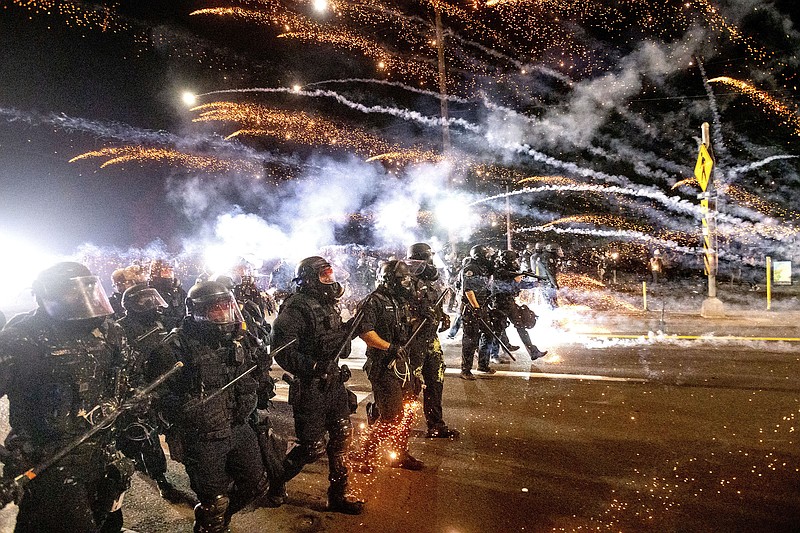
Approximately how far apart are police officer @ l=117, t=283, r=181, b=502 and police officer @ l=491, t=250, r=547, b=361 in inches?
197

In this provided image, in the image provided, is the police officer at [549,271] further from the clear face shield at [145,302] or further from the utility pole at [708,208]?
the clear face shield at [145,302]

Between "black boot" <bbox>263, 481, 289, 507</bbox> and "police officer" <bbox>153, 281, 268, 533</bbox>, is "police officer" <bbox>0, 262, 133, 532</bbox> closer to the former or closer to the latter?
"police officer" <bbox>153, 281, 268, 533</bbox>

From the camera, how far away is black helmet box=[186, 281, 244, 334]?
10.8ft

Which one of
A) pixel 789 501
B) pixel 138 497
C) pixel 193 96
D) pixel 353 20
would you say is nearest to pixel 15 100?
pixel 193 96

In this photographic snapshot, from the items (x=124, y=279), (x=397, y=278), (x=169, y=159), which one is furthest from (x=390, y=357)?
(x=169, y=159)

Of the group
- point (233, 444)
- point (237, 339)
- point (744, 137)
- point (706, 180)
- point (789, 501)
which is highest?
point (744, 137)

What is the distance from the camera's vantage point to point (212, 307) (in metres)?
3.29

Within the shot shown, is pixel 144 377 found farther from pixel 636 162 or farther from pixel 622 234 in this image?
pixel 622 234

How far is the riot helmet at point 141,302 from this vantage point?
4711 millimetres

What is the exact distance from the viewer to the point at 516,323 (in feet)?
25.9

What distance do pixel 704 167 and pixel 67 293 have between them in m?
14.8

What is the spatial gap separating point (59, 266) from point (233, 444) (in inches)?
61.1

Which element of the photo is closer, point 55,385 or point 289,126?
point 55,385

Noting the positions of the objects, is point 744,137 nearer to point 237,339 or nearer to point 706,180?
point 706,180
